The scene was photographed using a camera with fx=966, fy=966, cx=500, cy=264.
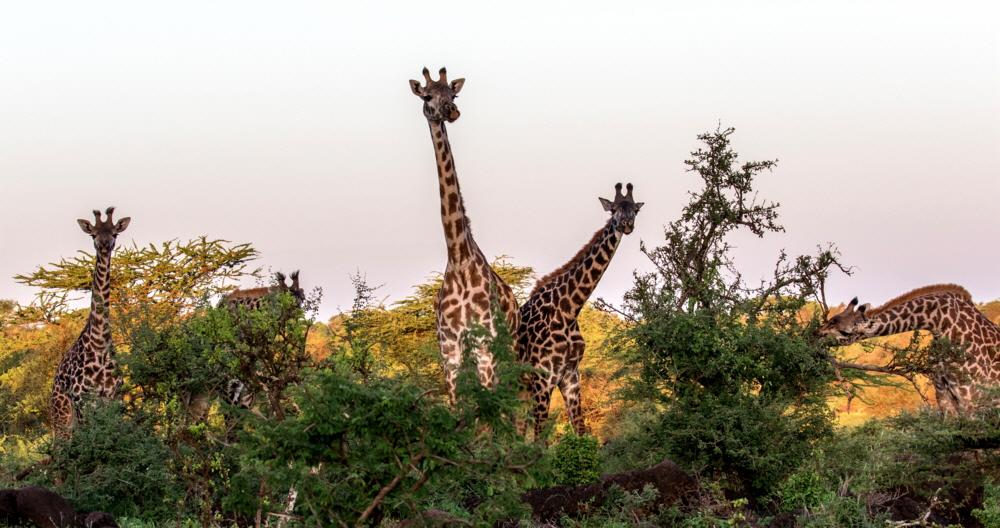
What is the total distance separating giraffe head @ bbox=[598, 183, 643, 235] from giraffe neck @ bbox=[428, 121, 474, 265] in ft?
6.63

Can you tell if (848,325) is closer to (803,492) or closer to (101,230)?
(803,492)

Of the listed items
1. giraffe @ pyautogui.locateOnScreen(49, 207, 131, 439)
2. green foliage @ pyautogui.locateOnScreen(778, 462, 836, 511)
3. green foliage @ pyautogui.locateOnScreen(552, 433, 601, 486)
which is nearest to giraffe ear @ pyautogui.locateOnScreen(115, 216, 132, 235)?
giraffe @ pyautogui.locateOnScreen(49, 207, 131, 439)

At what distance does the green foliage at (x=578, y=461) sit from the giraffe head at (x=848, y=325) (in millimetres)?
4122

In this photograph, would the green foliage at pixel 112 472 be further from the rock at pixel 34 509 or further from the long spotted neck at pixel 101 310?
the long spotted neck at pixel 101 310

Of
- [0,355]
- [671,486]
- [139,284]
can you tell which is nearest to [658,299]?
[671,486]

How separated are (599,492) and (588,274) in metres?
3.39

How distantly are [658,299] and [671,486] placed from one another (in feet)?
10.6

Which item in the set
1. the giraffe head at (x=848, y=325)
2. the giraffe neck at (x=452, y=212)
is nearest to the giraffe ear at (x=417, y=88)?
the giraffe neck at (x=452, y=212)

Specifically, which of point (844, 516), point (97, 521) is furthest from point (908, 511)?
point (97, 521)

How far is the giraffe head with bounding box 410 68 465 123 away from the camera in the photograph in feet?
33.9

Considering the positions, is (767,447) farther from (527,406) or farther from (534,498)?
(527,406)

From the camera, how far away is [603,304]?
49.7 ft

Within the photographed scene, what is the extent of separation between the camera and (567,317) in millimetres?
12320

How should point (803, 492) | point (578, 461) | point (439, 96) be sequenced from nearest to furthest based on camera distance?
point (803, 492) < point (578, 461) < point (439, 96)
